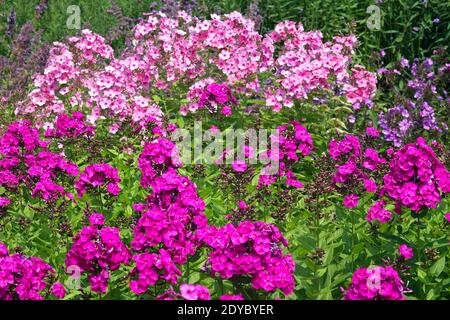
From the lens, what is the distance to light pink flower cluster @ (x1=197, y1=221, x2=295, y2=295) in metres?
3.82

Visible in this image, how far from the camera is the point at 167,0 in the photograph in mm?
→ 10836

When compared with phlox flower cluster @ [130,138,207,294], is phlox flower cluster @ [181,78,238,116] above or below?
above

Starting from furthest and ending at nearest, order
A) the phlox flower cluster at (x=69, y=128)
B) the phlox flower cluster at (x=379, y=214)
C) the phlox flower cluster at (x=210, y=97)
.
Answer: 1. the phlox flower cluster at (x=210, y=97)
2. the phlox flower cluster at (x=69, y=128)
3. the phlox flower cluster at (x=379, y=214)

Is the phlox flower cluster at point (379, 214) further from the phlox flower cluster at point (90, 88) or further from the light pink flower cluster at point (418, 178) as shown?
the phlox flower cluster at point (90, 88)

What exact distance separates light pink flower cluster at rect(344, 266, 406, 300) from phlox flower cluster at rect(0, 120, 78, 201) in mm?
2476

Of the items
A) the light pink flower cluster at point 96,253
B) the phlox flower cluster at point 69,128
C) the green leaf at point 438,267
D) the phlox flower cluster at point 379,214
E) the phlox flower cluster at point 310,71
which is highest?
the phlox flower cluster at point 310,71

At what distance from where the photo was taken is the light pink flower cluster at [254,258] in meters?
3.82

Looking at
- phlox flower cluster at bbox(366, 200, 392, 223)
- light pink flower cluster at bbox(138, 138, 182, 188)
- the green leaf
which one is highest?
light pink flower cluster at bbox(138, 138, 182, 188)

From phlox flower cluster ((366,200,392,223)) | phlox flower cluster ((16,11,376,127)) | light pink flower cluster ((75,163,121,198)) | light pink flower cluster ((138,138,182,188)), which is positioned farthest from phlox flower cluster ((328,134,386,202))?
phlox flower cluster ((16,11,376,127))

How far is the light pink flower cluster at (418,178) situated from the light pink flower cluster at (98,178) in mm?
1920

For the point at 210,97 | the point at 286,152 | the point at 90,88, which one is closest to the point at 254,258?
the point at 286,152

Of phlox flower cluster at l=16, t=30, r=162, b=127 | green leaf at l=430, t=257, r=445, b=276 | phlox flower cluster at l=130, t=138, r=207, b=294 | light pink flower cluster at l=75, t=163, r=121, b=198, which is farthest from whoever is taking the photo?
phlox flower cluster at l=16, t=30, r=162, b=127

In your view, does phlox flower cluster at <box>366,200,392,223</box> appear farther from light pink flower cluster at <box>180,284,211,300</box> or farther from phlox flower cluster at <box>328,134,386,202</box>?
light pink flower cluster at <box>180,284,211,300</box>

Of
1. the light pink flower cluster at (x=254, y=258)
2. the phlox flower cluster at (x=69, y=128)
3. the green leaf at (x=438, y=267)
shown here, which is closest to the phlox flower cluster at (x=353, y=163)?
the green leaf at (x=438, y=267)
